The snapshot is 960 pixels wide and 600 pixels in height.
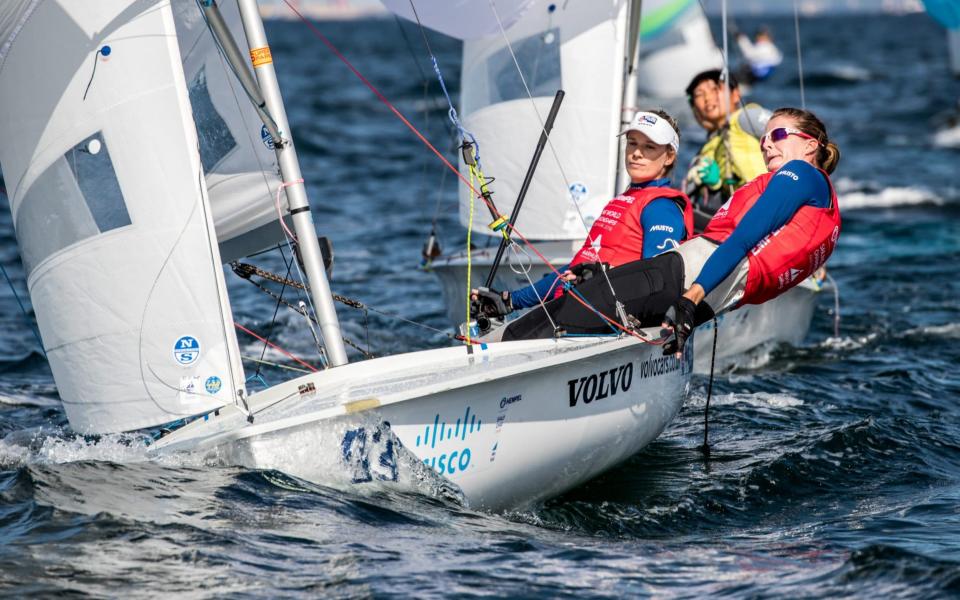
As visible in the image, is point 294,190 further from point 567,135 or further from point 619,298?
point 567,135

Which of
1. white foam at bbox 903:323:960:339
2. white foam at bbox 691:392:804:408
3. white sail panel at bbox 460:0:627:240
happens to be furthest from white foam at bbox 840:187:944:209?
white foam at bbox 691:392:804:408

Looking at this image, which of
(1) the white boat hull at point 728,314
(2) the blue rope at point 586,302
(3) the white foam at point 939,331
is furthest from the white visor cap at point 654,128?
(3) the white foam at point 939,331

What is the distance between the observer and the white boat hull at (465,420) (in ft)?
11.8

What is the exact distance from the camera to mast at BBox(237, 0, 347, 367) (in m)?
4.07

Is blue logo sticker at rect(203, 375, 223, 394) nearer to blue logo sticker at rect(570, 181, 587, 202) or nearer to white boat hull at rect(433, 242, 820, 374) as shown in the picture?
white boat hull at rect(433, 242, 820, 374)

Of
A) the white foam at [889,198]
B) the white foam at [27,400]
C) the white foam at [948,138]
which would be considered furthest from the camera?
the white foam at [948,138]

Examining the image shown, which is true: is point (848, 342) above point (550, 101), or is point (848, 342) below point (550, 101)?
below

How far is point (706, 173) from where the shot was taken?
642 cm

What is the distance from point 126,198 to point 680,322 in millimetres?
1729

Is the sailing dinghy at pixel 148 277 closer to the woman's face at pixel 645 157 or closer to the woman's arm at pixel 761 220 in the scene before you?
the woman's arm at pixel 761 220

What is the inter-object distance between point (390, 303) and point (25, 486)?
15.2 feet

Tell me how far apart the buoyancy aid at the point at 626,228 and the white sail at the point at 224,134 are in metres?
1.14

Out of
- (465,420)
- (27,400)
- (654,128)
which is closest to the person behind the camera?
(465,420)

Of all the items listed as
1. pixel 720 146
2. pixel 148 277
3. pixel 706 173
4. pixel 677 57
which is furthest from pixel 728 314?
pixel 677 57
